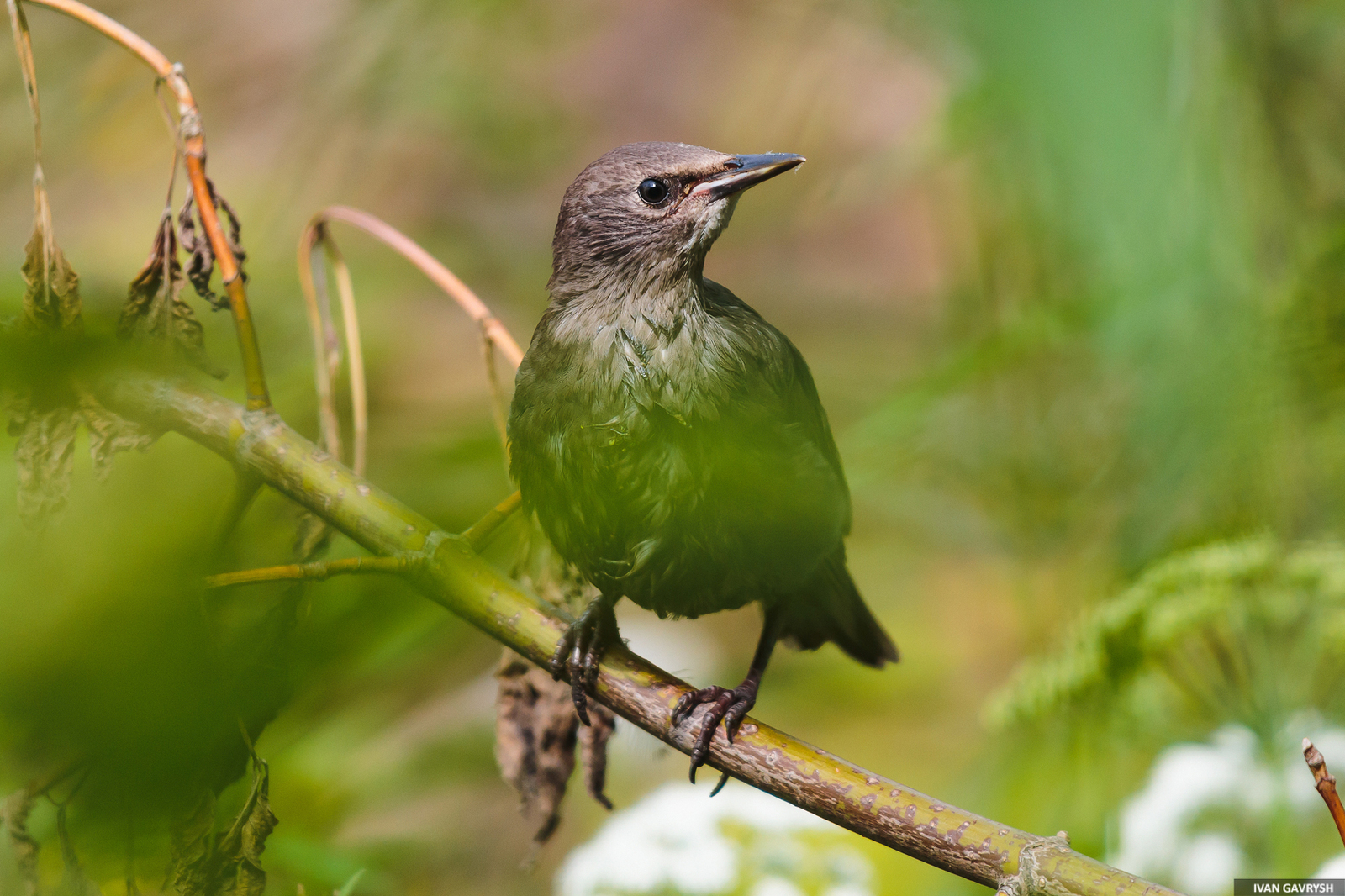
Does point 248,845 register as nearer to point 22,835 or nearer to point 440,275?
point 22,835

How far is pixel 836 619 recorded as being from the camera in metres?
2.71

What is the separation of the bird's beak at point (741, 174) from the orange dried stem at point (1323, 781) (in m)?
1.25

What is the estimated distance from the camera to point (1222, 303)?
7.79 ft

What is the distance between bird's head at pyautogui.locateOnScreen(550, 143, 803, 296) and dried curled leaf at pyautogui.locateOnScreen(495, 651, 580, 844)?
84 centimetres

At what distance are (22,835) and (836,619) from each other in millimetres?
1916

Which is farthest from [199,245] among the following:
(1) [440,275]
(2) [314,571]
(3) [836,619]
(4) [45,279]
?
(3) [836,619]

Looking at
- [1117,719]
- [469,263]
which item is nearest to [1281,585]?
[1117,719]

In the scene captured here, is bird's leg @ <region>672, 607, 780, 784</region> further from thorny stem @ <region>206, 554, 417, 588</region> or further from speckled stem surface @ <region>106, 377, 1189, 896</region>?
thorny stem @ <region>206, 554, 417, 588</region>

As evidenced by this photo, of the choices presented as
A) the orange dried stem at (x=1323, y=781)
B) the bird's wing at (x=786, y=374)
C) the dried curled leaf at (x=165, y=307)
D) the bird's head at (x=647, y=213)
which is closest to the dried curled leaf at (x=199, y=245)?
the dried curled leaf at (x=165, y=307)

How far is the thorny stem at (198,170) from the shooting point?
64.1 inches

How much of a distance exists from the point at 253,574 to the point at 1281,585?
2.49 metres

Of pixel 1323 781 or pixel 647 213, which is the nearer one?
pixel 1323 781

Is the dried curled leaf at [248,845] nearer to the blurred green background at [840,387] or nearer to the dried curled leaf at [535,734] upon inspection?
the blurred green background at [840,387]

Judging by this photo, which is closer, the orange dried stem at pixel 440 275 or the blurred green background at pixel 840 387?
the blurred green background at pixel 840 387
